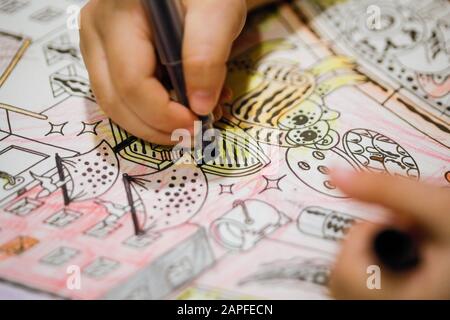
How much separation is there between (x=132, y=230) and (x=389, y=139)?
242 millimetres

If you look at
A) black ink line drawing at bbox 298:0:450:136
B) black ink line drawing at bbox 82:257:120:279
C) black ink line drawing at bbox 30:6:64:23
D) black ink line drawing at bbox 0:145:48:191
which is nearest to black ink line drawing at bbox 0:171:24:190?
black ink line drawing at bbox 0:145:48:191

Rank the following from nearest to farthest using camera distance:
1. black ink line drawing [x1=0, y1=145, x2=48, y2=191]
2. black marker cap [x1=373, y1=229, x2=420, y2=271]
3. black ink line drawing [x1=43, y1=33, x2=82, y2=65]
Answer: black marker cap [x1=373, y1=229, x2=420, y2=271] < black ink line drawing [x1=0, y1=145, x2=48, y2=191] < black ink line drawing [x1=43, y1=33, x2=82, y2=65]

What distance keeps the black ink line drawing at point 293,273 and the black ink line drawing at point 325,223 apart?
0.02 m

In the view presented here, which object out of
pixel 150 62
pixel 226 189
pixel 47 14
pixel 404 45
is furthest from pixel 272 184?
pixel 47 14

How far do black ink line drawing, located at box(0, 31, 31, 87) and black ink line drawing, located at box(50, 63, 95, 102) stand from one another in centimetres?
5

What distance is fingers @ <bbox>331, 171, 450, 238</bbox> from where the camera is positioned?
0.30 metres

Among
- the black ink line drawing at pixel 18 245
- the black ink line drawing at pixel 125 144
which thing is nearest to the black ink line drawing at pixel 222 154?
the black ink line drawing at pixel 125 144

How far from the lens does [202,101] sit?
0.37 metres

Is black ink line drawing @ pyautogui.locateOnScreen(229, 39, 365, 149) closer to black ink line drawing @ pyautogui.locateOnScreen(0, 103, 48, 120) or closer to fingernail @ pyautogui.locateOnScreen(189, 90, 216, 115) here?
fingernail @ pyautogui.locateOnScreen(189, 90, 216, 115)

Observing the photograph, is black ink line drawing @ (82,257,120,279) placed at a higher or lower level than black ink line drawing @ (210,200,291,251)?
lower

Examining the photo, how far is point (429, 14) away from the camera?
1.76ft

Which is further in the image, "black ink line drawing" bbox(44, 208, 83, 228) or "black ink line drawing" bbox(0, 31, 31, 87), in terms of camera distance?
"black ink line drawing" bbox(0, 31, 31, 87)

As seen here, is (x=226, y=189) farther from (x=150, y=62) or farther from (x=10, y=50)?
(x=10, y=50)

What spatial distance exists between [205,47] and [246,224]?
5.5 inches
